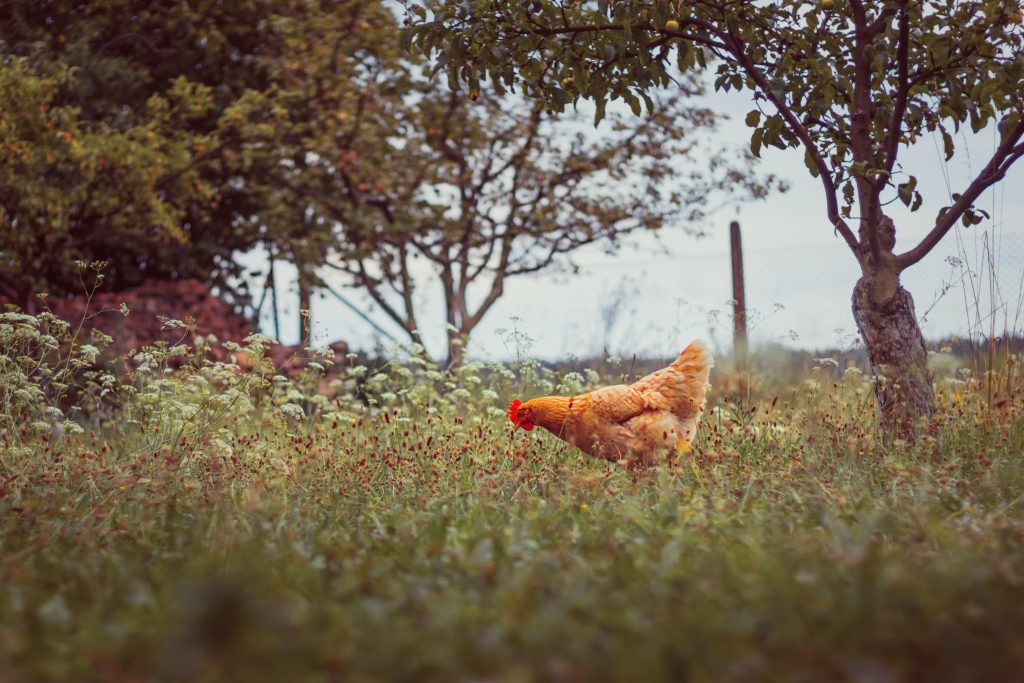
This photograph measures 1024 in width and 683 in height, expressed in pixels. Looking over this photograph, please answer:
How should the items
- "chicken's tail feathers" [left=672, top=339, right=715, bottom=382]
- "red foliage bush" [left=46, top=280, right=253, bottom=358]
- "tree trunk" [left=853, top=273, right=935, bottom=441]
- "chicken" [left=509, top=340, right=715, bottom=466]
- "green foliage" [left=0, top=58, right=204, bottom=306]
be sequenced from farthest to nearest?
"red foliage bush" [left=46, top=280, right=253, bottom=358], "green foliage" [left=0, top=58, right=204, bottom=306], "tree trunk" [left=853, top=273, right=935, bottom=441], "chicken's tail feathers" [left=672, top=339, right=715, bottom=382], "chicken" [left=509, top=340, right=715, bottom=466]

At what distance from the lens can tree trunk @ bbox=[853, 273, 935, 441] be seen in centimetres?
462

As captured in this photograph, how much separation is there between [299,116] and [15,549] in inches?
306

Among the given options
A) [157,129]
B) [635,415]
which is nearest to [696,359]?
[635,415]

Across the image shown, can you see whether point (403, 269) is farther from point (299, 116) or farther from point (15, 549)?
point (15, 549)

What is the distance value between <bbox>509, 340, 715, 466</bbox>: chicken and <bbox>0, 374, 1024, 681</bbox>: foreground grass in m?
0.15

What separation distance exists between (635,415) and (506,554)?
192 cm

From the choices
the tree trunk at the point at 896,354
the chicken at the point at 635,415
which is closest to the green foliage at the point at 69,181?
the chicken at the point at 635,415

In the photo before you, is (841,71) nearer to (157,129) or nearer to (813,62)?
(813,62)

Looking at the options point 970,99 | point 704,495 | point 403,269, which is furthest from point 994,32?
point 403,269

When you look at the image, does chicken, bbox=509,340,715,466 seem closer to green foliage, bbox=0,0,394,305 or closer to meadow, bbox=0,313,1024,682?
meadow, bbox=0,313,1024,682

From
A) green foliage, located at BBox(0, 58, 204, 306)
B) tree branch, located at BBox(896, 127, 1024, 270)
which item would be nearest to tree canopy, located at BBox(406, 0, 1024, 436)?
tree branch, located at BBox(896, 127, 1024, 270)

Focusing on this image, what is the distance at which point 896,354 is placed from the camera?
15.4 feet

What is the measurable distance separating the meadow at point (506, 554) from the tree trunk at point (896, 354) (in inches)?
6.3

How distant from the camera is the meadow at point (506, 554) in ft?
5.16
